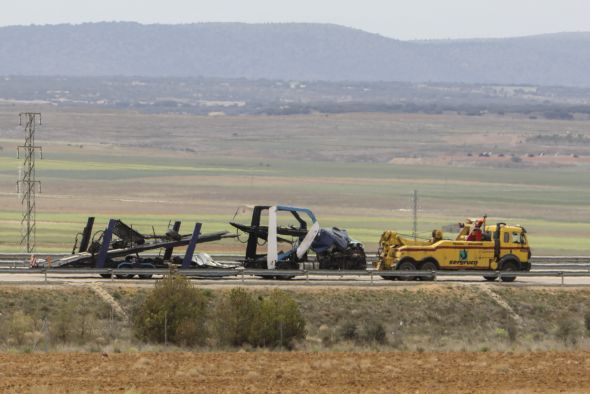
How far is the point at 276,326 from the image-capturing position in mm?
35188

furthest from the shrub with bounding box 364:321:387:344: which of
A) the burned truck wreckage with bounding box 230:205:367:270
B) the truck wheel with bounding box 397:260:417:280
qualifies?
the burned truck wreckage with bounding box 230:205:367:270

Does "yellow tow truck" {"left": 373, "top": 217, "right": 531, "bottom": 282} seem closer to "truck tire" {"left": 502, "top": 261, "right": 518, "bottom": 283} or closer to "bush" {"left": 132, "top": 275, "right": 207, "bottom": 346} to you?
"truck tire" {"left": 502, "top": 261, "right": 518, "bottom": 283}

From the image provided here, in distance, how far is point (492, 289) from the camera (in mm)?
43156

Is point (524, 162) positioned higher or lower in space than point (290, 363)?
higher

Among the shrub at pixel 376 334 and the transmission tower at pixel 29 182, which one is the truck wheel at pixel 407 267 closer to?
the shrub at pixel 376 334

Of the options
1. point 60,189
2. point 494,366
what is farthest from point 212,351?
point 60,189

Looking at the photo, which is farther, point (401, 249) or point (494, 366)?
point (401, 249)

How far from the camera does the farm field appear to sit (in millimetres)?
89688

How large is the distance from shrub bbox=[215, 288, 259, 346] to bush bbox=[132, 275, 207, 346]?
506mm

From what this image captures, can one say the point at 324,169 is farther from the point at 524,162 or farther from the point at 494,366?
the point at 494,366

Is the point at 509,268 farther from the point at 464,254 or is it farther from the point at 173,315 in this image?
the point at 173,315

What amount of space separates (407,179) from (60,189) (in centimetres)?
3489

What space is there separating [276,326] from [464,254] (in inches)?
457

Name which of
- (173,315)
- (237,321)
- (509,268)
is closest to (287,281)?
(509,268)
